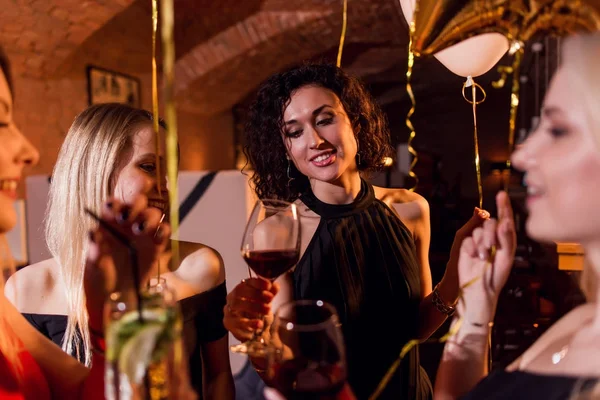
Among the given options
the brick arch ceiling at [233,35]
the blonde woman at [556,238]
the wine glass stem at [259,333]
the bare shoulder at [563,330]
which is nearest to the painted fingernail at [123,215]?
the wine glass stem at [259,333]

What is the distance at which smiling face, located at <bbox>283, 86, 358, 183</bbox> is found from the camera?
1416mm

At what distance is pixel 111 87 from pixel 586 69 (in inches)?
203

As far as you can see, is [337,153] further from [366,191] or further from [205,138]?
[205,138]

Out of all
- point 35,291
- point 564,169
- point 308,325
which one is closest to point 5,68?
point 308,325

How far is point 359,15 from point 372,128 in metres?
4.03

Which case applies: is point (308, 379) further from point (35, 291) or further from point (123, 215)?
point (35, 291)

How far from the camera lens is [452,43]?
2.80 feet

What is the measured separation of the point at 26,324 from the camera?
974 millimetres

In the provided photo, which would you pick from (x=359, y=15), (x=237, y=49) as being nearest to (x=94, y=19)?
(x=237, y=49)

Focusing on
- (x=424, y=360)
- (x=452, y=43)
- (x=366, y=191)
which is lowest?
(x=424, y=360)

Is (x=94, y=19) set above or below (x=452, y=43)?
above

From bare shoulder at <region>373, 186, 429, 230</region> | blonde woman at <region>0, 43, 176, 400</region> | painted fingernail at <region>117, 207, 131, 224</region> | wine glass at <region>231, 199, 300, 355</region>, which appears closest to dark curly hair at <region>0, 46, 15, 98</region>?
blonde woman at <region>0, 43, 176, 400</region>

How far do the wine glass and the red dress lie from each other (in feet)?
1.33

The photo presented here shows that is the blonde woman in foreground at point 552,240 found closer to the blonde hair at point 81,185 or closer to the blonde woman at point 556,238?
the blonde woman at point 556,238
